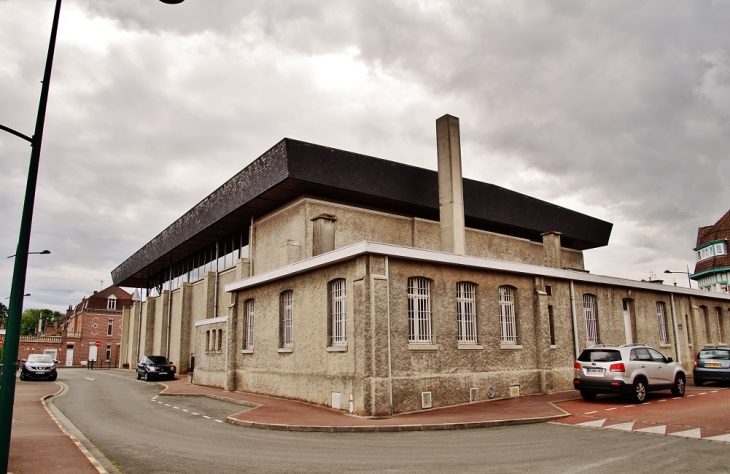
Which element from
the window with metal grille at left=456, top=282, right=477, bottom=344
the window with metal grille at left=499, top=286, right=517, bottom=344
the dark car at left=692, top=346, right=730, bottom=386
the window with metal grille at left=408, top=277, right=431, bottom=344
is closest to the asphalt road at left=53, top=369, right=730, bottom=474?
the window with metal grille at left=408, top=277, right=431, bottom=344

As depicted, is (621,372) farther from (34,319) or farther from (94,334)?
(34,319)

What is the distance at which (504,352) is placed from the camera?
59.6ft

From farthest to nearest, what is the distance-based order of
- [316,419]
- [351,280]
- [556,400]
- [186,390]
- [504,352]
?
[186,390] → [504,352] → [556,400] → [351,280] → [316,419]

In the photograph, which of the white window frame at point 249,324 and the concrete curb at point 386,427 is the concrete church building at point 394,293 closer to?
the white window frame at point 249,324

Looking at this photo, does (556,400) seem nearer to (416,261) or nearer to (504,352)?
(504,352)

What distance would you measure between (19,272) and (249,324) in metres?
16.0

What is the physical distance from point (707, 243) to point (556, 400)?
47.3 metres

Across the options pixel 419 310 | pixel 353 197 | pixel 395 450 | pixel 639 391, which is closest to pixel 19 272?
pixel 395 450

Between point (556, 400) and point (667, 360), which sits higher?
point (667, 360)

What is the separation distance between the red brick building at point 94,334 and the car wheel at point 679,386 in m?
63.6

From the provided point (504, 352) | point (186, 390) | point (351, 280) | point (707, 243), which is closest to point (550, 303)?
point (504, 352)

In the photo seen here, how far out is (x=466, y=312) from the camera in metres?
17.6

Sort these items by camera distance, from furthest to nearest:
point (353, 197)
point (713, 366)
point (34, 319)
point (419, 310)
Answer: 1. point (34, 319)
2. point (353, 197)
3. point (713, 366)
4. point (419, 310)

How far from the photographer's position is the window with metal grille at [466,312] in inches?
685
